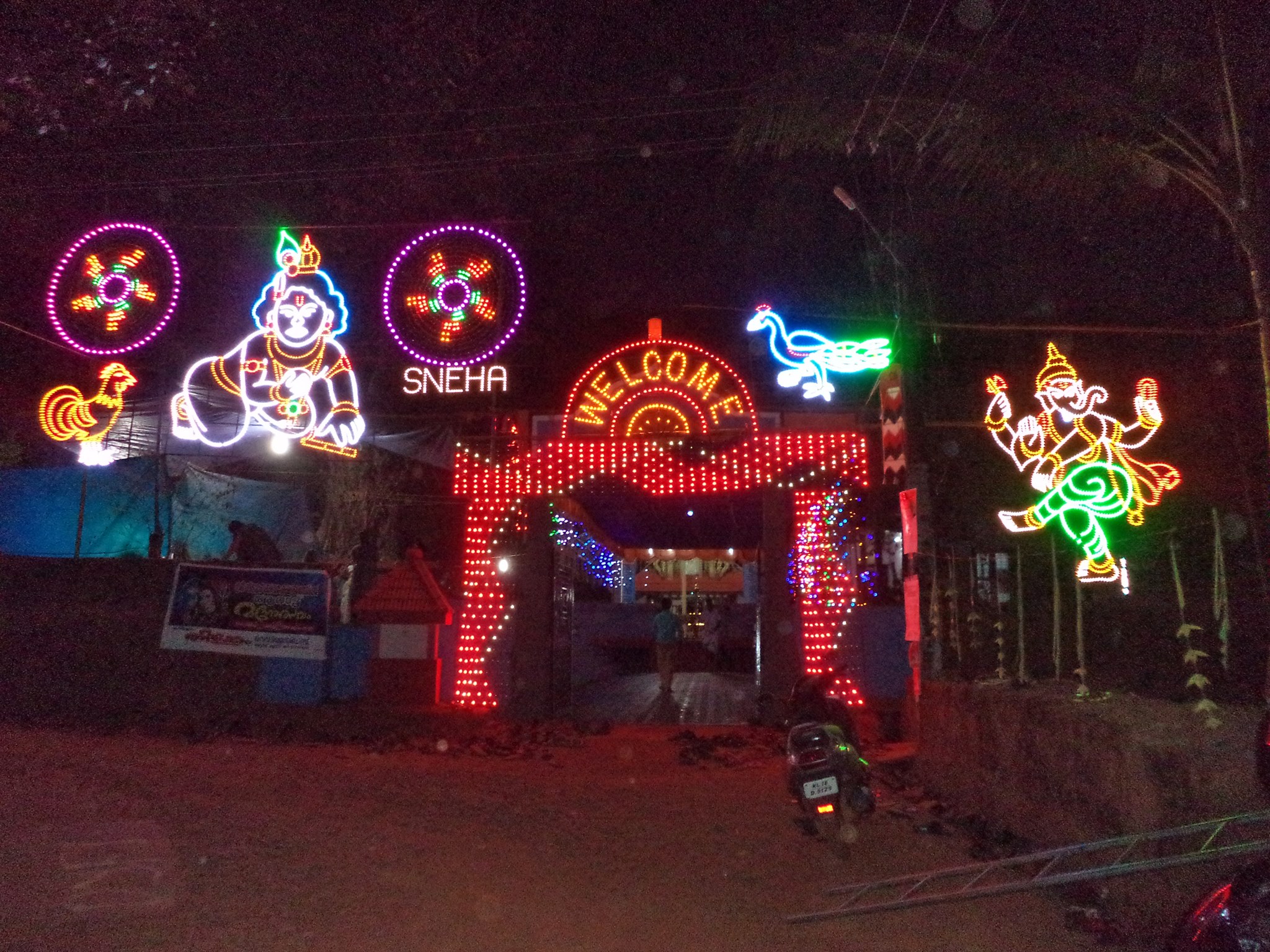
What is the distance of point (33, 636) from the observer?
1239 cm

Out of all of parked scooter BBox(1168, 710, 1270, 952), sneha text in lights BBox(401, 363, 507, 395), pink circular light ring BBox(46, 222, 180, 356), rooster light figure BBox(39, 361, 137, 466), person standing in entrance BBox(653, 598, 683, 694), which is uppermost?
pink circular light ring BBox(46, 222, 180, 356)

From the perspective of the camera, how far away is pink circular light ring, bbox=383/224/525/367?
14.5 meters

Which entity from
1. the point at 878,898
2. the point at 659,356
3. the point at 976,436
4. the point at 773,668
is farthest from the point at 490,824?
the point at 976,436

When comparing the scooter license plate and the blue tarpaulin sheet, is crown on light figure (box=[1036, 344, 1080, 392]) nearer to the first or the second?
the scooter license plate

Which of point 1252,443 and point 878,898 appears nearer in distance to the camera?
point 878,898

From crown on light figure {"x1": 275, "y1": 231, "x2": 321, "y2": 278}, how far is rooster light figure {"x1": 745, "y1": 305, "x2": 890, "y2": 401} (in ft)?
20.6

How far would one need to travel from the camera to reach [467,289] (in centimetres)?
1469

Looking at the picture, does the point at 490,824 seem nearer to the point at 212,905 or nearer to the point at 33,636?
the point at 212,905

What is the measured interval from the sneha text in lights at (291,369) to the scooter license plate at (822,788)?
9.65m

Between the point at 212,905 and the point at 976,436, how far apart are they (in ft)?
45.2

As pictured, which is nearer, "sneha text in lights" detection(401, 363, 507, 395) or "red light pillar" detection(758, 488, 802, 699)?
"red light pillar" detection(758, 488, 802, 699)

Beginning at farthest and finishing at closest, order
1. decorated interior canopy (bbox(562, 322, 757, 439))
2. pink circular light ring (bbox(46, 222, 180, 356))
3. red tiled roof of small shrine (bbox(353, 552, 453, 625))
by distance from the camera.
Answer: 1. red tiled roof of small shrine (bbox(353, 552, 453, 625))
2. pink circular light ring (bbox(46, 222, 180, 356))
3. decorated interior canopy (bbox(562, 322, 757, 439))

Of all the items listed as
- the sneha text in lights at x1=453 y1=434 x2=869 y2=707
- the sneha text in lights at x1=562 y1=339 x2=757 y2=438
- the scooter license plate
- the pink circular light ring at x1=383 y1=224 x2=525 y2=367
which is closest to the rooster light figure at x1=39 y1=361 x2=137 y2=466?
the pink circular light ring at x1=383 y1=224 x2=525 y2=367

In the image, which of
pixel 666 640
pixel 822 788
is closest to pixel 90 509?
pixel 666 640
